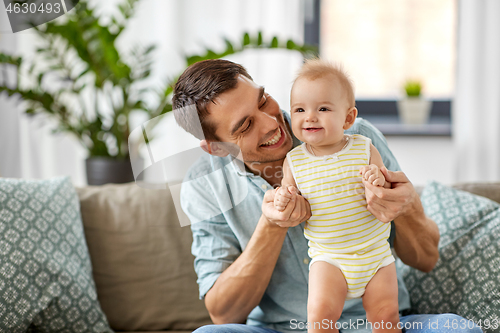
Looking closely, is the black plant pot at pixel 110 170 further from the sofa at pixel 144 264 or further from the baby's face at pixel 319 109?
the baby's face at pixel 319 109

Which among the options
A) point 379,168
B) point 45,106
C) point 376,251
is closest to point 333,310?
point 376,251

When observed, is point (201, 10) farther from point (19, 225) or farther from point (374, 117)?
point (19, 225)

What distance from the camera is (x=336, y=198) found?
873 mm

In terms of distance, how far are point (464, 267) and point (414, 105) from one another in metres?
1.63

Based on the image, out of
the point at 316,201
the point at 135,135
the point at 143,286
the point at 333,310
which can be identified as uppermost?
the point at 135,135

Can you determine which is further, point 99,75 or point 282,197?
point 99,75

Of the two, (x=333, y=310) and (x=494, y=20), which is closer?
(x=333, y=310)

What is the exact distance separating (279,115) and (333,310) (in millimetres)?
393

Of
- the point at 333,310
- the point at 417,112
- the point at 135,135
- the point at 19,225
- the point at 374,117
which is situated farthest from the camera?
the point at 374,117

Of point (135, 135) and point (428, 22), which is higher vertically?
point (428, 22)

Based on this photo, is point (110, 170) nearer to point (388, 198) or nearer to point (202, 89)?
point (202, 89)

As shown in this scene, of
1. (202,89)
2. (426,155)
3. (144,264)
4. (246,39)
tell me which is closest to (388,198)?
(202,89)

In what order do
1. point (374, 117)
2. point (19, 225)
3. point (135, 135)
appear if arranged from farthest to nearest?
point (374, 117), point (19, 225), point (135, 135)

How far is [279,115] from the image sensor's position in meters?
0.95
